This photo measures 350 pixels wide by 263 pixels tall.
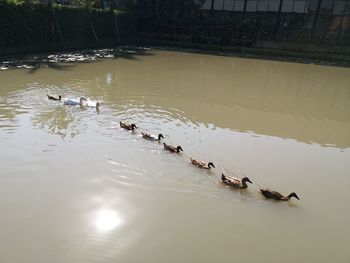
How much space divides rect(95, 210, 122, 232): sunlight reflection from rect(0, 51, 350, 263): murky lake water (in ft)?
0.06

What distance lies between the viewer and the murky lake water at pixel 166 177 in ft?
20.6

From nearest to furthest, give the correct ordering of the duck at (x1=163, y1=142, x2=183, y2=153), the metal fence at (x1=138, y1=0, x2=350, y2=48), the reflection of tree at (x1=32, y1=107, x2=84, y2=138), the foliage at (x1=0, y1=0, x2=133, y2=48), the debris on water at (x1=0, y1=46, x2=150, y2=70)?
the duck at (x1=163, y1=142, x2=183, y2=153), the reflection of tree at (x1=32, y1=107, x2=84, y2=138), the debris on water at (x1=0, y1=46, x2=150, y2=70), the foliage at (x1=0, y1=0, x2=133, y2=48), the metal fence at (x1=138, y1=0, x2=350, y2=48)

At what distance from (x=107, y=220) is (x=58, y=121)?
589 cm

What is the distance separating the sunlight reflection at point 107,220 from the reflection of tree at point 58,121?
419cm

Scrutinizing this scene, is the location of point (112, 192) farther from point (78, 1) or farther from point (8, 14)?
point (78, 1)

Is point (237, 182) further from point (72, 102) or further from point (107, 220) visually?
point (72, 102)

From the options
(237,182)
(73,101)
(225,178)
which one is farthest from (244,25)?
(237,182)

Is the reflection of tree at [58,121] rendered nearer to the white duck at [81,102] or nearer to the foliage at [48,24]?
the white duck at [81,102]

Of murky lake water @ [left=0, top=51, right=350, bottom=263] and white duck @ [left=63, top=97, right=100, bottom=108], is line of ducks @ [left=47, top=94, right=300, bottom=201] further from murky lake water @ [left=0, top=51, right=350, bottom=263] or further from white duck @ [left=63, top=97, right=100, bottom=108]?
white duck @ [left=63, top=97, right=100, bottom=108]

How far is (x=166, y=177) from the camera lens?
845 cm

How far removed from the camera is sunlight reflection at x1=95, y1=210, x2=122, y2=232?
21.4 ft

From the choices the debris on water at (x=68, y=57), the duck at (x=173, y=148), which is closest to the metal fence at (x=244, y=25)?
the debris on water at (x=68, y=57)

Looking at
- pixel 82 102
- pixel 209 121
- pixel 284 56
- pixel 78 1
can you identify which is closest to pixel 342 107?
pixel 209 121

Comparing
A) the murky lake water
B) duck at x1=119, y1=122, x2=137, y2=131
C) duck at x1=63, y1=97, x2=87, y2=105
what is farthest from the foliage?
duck at x1=119, y1=122, x2=137, y2=131
